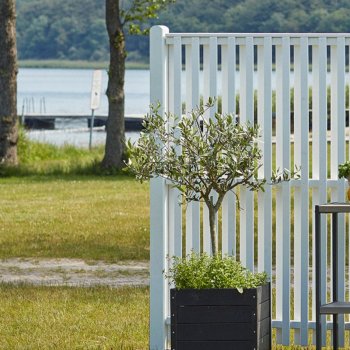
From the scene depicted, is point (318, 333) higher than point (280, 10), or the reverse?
point (280, 10)

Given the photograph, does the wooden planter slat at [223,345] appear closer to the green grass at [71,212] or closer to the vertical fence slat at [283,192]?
the vertical fence slat at [283,192]

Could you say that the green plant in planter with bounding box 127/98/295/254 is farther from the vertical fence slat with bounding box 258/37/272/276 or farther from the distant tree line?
the distant tree line

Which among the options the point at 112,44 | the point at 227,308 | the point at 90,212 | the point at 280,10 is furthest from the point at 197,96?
the point at 280,10

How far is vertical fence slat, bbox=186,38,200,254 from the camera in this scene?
737cm

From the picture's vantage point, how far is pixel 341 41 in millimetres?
7281

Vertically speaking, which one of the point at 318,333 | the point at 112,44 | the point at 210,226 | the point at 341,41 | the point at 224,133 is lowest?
the point at 318,333

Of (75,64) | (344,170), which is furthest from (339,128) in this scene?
(75,64)

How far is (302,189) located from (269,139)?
0.33m

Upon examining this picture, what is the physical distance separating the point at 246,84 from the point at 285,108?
0.83ft

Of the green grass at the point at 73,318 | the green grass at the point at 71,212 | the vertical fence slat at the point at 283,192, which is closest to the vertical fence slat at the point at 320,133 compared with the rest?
the vertical fence slat at the point at 283,192

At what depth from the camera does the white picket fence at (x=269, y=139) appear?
24.0 feet

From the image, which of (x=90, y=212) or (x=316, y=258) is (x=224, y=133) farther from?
(x=90, y=212)

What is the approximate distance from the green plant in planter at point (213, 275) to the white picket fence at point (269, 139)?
1.19 feet

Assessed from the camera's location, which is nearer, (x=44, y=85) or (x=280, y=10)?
(x=280, y=10)
